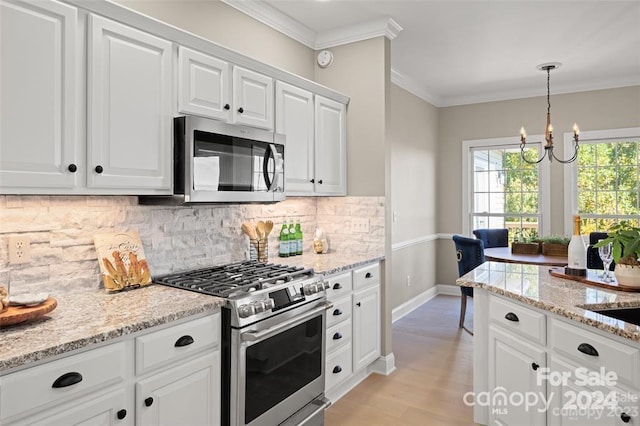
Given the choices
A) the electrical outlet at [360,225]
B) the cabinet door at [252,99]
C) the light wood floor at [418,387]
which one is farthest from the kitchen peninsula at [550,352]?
the cabinet door at [252,99]

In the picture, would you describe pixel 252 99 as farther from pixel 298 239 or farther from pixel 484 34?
pixel 484 34

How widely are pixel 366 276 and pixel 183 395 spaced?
1.71m

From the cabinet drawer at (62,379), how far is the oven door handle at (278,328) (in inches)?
22.6

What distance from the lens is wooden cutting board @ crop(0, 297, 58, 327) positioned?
1.52m

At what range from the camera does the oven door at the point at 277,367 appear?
80.8 inches

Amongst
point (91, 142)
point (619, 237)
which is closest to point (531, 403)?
point (619, 237)

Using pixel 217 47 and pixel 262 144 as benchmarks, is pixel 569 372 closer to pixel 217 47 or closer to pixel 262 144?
pixel 262 144

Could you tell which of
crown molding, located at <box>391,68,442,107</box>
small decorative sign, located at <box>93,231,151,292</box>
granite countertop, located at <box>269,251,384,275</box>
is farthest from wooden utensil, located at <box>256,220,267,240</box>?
crown molding, located at <box>391,68,442,107</box>

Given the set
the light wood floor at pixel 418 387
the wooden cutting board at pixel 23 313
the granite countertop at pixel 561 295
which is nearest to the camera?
the wooden cutting board at pixel 23 313

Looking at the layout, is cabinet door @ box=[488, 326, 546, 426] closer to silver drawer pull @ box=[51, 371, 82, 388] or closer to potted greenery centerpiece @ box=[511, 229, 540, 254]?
silver drawer pull @ box=[51, 371, 82, 388]

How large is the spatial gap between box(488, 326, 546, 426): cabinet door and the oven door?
999 millimetres

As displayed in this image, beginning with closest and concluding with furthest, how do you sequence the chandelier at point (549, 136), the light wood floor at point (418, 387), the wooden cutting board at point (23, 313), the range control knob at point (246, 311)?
the wooden cutting board at point (23, 313) → the range control knob at point (246, 311) → the light wood floor at point (418, 387) → the chandelier at point (549, 136)

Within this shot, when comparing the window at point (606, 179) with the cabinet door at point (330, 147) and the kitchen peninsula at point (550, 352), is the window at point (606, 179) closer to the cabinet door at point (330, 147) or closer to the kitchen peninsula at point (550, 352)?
the kitchen peninsula at point (550, 352)

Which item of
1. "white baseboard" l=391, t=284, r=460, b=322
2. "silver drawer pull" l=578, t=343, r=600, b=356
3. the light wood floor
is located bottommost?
the light wood floor
